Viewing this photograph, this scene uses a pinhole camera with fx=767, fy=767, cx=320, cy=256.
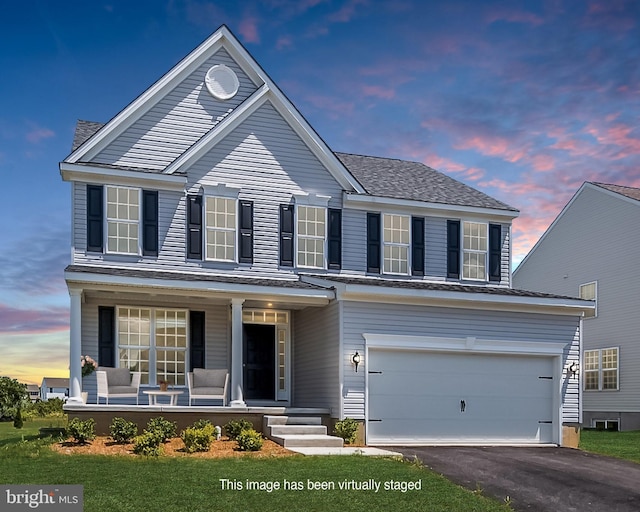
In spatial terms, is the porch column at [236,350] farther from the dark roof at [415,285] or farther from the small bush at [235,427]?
the dark roof at [415,285]

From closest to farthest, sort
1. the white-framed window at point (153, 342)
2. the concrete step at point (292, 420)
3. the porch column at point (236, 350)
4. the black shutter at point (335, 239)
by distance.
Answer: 1. the concrete step at point (292, 420)
2. the porch column at point (236, 350)
3. the white-framed window at point (153, 342)
4. the black shutter at point (335, 239)

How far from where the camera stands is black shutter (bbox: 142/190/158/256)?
1958 cm

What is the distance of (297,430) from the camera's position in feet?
56.7

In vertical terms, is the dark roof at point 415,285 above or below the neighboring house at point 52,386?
above

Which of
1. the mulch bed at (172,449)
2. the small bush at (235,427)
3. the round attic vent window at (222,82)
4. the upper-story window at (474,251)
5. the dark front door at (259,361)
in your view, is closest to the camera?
the mulch bed at (172,449)

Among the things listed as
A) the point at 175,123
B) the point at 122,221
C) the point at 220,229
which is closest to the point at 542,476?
the point at 220,229

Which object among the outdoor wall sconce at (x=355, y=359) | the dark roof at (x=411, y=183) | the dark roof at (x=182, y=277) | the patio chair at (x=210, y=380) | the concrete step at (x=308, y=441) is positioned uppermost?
the dark roof at (x=411, y=183)

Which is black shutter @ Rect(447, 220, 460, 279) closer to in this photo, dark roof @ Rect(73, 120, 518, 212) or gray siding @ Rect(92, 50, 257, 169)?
dark roof @ Rect(73, 120, 518, 212)

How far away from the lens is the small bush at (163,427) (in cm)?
1605

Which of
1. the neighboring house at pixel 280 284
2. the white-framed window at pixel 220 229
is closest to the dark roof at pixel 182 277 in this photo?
the neighboring house at pixel 280 284

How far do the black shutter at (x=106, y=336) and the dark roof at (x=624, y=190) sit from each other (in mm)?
20231

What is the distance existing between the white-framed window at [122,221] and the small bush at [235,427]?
5268mm

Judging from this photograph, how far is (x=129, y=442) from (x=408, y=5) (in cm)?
1170

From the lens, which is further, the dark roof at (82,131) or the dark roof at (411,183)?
the dark roof at (411,183)
